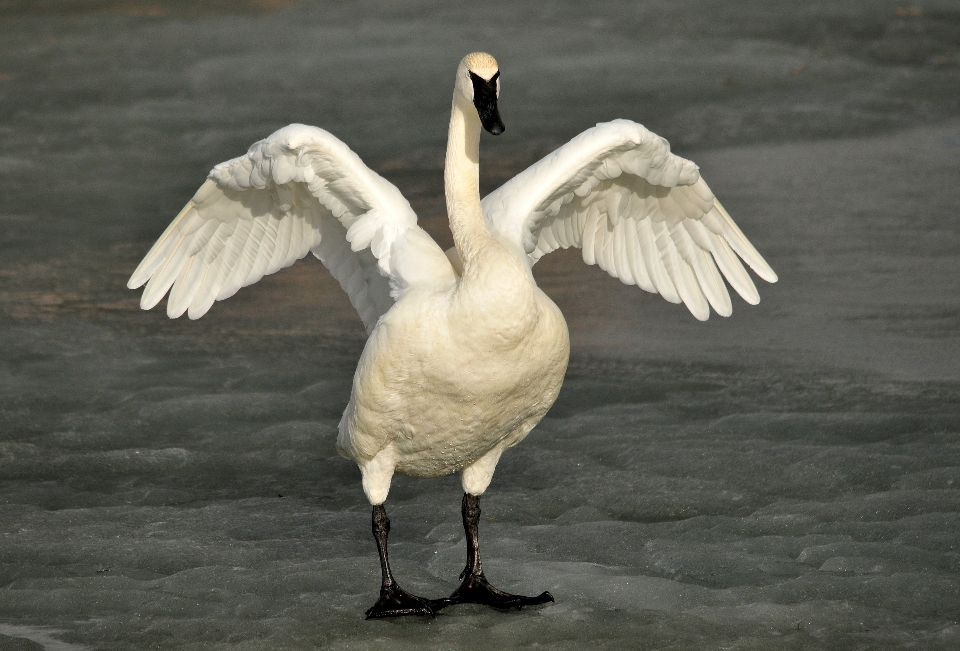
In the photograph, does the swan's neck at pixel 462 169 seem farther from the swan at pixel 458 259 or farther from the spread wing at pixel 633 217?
the spread wing at pixel 633 217

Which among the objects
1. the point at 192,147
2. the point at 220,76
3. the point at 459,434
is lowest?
the point at 459,434

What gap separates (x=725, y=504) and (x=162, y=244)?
2931mm

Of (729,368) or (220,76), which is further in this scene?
(220,76)

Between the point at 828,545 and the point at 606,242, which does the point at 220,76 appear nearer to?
the point at 606,242

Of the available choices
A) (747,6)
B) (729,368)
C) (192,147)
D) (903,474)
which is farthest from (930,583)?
(747,6)

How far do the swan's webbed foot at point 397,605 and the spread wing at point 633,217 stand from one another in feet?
5.08

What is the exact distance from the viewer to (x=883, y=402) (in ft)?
24.6

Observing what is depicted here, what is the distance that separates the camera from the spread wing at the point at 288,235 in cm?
541

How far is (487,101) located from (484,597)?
6.61ft

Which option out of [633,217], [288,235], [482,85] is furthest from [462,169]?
[633,217]

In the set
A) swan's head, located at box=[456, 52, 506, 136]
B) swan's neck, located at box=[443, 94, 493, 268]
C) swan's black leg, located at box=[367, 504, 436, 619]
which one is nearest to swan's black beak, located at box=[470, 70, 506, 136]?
swan's head, located at box=[456, 52, 506, 136]

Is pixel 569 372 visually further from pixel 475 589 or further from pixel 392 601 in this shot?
pixel 392 601

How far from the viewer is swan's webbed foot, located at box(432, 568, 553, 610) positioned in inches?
212

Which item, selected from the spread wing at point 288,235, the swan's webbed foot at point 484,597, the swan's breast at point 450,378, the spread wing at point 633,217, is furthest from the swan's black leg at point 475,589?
the spread wing at point 633,217
